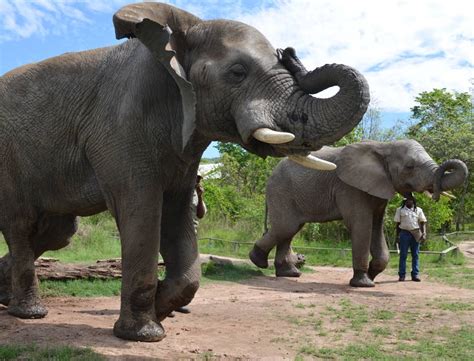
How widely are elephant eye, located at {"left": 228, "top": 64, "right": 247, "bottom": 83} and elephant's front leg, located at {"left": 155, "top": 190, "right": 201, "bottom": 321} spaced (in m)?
1.42

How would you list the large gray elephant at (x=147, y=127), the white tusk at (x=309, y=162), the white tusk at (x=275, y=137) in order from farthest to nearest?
the white tusk at (x=309, y=162) → the large gray elephant at (x=147, y=127) → the white tusk at (x=275, y=137)

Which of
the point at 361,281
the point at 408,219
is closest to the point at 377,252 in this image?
the point at 361,281

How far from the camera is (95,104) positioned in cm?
541

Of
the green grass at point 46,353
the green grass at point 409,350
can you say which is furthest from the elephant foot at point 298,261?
the green grass at point 46,353

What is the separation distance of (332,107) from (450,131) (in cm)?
2612

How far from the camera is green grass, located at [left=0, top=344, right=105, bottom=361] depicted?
4512 mm

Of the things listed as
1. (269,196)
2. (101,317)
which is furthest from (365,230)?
(101,317)

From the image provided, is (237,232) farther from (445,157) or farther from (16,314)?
(16,314)

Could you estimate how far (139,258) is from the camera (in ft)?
16.5

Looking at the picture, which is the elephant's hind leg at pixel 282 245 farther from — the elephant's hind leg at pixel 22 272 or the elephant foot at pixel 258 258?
the elephant's hind leg at pixel 22 272

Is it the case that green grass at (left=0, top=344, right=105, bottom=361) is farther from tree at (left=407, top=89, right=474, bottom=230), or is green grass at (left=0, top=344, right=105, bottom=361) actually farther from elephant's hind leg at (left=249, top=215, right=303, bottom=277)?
tree at (left=407, top=89, right=474, bottom=230)

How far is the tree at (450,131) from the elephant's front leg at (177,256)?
23003 mm

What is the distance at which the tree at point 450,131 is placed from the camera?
27.1 metres

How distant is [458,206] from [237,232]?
13.9 metres
